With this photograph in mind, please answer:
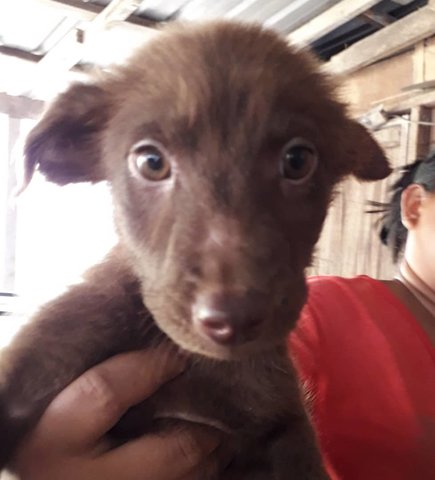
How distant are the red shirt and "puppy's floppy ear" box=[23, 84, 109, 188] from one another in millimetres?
809

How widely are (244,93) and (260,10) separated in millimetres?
3058

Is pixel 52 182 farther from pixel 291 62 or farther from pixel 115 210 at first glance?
pixel 291 62

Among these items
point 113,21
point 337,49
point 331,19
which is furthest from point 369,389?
point 337,49

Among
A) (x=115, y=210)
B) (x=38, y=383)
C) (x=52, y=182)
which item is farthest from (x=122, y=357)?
(x=52, y=182)

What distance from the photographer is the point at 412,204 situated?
2.44 metres

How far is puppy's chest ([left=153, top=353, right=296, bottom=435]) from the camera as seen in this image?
1220mm

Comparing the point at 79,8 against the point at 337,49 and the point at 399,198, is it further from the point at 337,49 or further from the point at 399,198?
the point at 399,198

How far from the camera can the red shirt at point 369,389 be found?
195cm

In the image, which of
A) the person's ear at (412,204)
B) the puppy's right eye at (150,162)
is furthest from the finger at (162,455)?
the person's ear at (412,204)

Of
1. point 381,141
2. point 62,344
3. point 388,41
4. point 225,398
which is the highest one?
point 388,41

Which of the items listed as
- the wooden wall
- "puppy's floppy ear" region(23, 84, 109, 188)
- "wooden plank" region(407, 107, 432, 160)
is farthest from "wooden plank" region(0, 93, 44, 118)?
"puppy's floppy ear" region(23, 84, 109, 188)

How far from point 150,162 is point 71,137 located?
296 mm

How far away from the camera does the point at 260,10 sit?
3.91 m

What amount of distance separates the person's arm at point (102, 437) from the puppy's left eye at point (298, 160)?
40 centimetres
